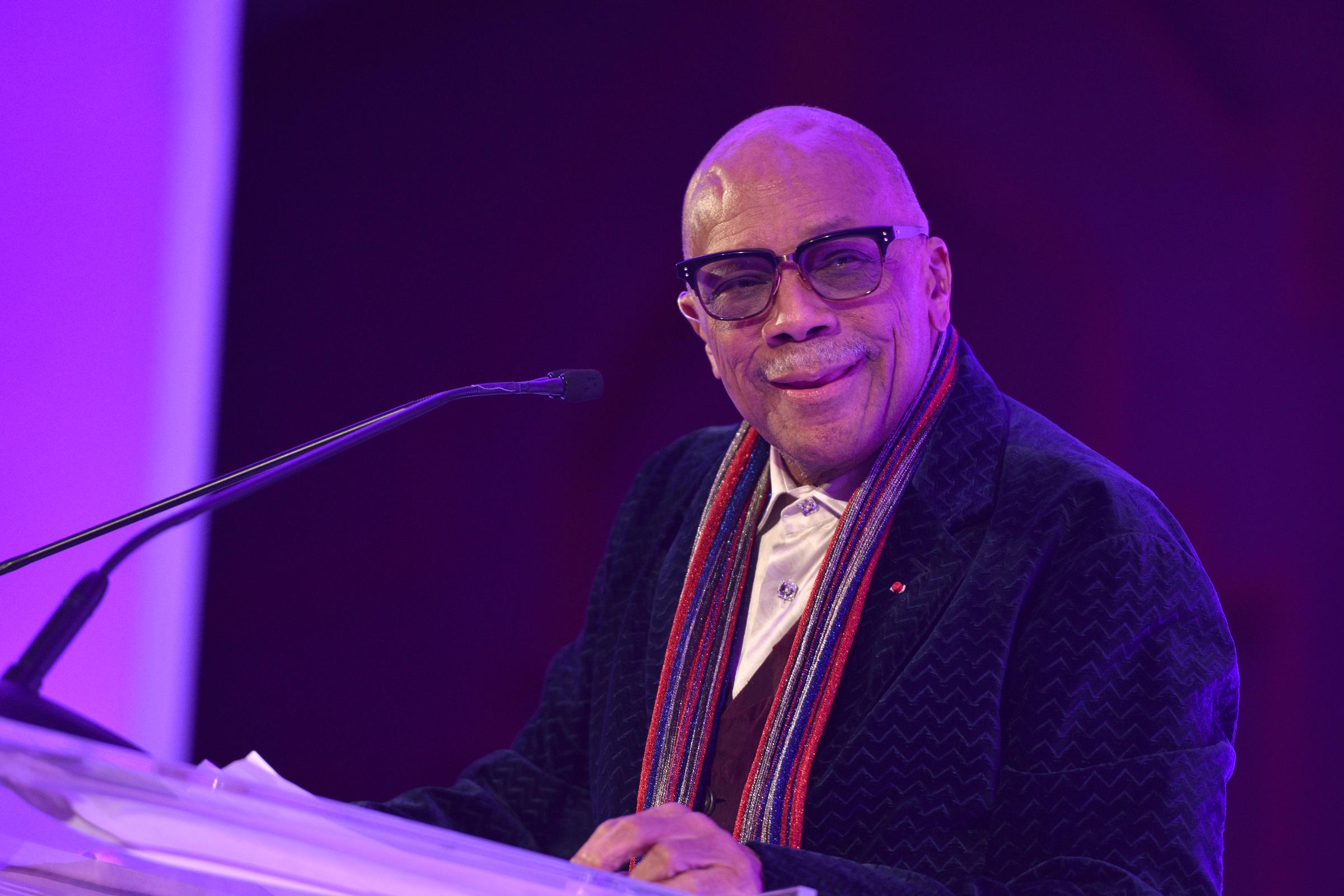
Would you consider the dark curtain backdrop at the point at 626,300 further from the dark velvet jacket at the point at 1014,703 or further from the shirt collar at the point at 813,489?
the shirt collar at the point at 813,489

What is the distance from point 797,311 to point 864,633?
1.47ft

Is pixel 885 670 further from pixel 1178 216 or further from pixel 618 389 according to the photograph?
pixel 618 389

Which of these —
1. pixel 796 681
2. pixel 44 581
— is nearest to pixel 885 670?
pixel 796 681

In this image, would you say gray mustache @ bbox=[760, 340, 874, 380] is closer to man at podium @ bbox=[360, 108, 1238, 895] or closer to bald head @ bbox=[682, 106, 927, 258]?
man at podium @ bbox=[360, 108, 1238, 895]

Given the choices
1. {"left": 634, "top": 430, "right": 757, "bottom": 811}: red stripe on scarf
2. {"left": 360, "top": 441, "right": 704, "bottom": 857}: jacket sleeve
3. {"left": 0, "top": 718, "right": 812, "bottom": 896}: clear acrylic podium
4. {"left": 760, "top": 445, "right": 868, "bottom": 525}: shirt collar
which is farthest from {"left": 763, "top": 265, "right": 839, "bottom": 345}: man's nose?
{"left": 0, "top": 718, "right": 812, "bottom": 896}: clear acrylic podium

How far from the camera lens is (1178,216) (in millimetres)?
2176

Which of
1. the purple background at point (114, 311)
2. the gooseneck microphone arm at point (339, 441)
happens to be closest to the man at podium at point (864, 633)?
the gooseneck microphone arm at point (339, 441)

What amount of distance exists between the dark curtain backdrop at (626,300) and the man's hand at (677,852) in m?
1.29

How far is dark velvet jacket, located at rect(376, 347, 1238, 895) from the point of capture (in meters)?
1.37

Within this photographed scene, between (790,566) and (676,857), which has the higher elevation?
(790,566)

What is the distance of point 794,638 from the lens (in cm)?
177

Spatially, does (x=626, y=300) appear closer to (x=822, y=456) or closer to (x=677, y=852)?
(x=822, y=456)

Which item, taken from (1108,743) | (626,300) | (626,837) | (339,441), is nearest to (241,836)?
(626,837)

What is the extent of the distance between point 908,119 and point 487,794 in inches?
59.7
